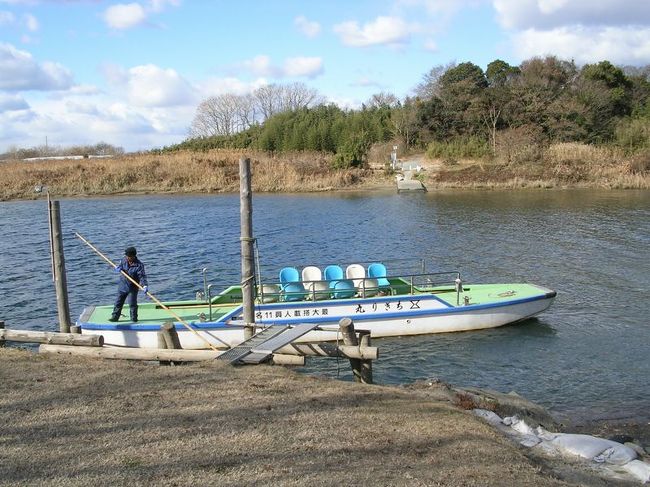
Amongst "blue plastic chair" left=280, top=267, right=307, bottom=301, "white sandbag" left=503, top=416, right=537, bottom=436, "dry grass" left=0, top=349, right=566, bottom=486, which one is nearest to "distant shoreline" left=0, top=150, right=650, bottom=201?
"blue plastic chair" left=280, top=267, right=307, bottom=301

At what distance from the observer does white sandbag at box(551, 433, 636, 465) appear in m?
9.13

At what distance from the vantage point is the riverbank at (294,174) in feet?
195

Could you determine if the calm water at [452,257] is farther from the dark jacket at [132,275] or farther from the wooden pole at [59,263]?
the wooden pole at [59,263]

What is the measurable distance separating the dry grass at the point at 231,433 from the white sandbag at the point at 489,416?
29.3 inches

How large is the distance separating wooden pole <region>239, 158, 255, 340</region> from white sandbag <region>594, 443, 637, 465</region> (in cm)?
701

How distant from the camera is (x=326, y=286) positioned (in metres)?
17.8

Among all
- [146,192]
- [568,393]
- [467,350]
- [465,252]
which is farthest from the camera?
[146,192]

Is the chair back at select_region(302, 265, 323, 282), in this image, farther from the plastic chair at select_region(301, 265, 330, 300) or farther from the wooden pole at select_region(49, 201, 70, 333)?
the wooden pole at select_region(49, 201, 70, 333)

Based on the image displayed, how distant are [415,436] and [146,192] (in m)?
60.7

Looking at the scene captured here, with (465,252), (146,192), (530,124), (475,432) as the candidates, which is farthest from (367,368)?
(530,124)

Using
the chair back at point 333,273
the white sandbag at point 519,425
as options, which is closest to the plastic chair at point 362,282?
the chair back at point 333,273

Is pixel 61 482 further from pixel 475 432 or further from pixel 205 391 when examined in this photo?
pixel 475 432

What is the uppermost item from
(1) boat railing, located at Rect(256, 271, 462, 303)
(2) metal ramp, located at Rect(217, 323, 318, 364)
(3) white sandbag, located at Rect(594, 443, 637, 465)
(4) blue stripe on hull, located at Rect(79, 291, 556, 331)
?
(2) metal ramp, located at Rect(217, 323, 318, 364)

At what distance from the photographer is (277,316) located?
55.6 ft
